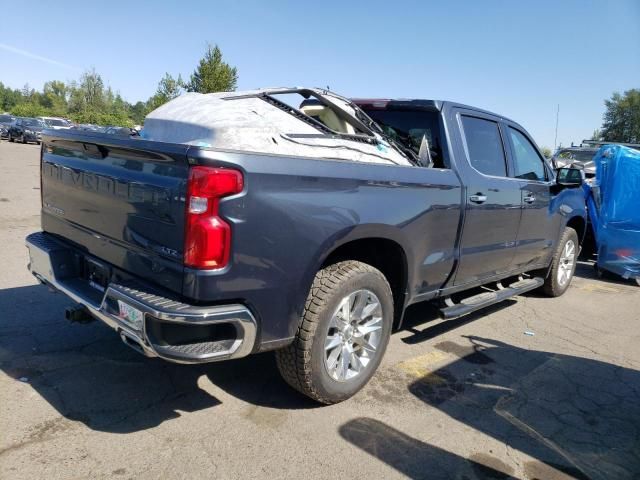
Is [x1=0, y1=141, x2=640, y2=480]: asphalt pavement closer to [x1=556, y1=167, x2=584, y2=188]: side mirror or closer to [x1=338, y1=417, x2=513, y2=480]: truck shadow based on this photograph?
[x1=338, y1=417, x2=513, y2=480]: truck shadow

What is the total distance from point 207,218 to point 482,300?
9.34 ft

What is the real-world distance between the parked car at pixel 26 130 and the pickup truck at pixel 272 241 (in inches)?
1193

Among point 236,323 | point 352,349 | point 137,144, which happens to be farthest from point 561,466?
point 137,144

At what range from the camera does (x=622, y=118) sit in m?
57.1

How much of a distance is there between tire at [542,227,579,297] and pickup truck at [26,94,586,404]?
1.92 meters

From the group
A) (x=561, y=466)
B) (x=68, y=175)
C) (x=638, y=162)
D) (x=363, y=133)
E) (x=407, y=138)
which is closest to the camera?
(x=561, y=466)

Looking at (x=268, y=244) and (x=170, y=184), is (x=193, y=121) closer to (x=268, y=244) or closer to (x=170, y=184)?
(x=170, y=184)

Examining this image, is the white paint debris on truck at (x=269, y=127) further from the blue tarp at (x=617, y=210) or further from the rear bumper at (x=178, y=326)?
the blue tarp at (x=617, y=210)

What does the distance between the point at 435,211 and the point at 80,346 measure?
109 inches

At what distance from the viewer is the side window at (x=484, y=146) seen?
165 inches

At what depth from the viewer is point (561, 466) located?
271 cm

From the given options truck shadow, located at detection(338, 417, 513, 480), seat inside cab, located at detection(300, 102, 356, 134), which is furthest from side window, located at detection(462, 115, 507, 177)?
truck shadow, located at detection(338, 417, 513, 480)

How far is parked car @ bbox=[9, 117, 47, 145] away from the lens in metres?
29.4

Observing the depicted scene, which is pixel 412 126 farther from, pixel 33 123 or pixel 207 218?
pixel 33 123
